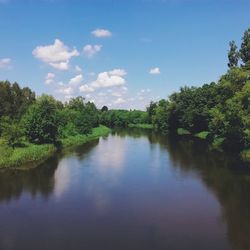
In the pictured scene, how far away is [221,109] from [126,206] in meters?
31.8

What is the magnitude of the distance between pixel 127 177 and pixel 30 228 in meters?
14.8

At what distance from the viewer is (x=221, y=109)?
51.4 m

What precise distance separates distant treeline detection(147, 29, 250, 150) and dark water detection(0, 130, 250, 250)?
6.17 metres

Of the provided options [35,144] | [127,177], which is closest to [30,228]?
[127,177]

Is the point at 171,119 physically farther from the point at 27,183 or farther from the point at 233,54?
the point at 27,183

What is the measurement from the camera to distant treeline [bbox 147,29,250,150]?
143 feet

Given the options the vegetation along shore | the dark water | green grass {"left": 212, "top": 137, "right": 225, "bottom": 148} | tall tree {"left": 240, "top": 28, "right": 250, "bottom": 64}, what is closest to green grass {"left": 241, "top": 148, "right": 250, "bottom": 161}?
the vegetation along shore

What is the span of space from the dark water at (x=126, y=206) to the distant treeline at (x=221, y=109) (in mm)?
6170

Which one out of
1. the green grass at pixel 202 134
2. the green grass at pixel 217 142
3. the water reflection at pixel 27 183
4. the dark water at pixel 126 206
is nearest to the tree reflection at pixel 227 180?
the dark water at pixel 126 206

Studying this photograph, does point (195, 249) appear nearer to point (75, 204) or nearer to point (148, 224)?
point (148, 224)

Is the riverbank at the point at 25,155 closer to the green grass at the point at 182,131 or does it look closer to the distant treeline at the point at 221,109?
the distant treeline at the point at 221,109

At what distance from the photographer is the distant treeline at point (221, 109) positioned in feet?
143

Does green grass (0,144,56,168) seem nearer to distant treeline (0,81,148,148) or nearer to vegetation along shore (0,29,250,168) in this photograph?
vegetation along shore (0,29,250,168)

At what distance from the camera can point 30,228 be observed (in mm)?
19875
